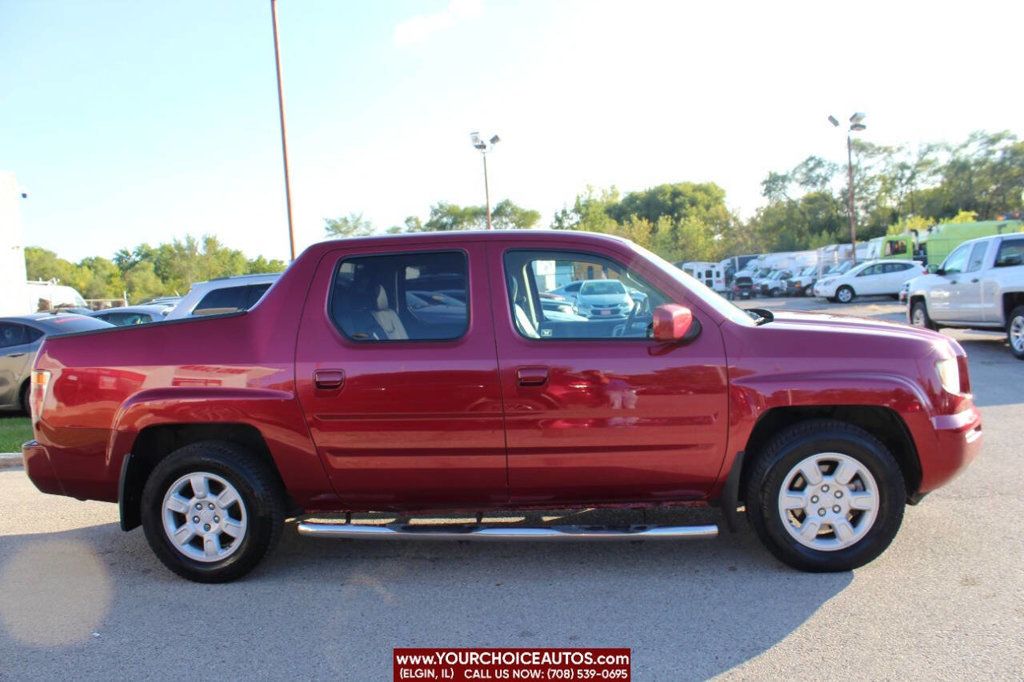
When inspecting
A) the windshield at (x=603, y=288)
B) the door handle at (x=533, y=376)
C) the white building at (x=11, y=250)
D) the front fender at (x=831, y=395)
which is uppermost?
the white building at (x=11, y=250)

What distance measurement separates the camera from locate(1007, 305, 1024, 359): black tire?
10516 millimetres

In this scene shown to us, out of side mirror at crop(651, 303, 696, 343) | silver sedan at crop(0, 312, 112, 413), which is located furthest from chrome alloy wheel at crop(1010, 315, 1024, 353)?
silver sedan at crop(0, 312, 112, 413)

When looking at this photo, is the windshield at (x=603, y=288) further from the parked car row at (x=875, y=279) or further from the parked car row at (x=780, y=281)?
the parked car row at (x=780, y=281)

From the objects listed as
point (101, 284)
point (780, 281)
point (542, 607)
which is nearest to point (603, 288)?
point (542, 607)

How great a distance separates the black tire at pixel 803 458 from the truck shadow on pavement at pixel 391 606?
0.36 feet

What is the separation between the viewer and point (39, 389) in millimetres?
4070

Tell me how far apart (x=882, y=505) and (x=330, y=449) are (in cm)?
289

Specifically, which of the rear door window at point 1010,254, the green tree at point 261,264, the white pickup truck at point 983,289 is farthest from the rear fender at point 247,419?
the green tree at point 261,264

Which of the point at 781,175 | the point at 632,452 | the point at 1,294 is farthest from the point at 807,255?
the point at 632,452

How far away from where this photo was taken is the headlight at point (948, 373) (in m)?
3.67

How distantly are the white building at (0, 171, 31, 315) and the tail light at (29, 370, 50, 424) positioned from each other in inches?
1035

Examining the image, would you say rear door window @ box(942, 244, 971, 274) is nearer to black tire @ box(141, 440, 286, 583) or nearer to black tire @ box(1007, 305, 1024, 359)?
black tire @ box(1007, 305, 1024, 359)

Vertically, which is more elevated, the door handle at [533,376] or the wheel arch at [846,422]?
the door handle at [533,376]

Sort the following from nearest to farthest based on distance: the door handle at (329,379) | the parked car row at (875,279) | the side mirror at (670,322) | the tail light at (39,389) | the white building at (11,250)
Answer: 1. the side mirror at (670,322)
2. the door handle at (329,379)
3. the tail light at (39,389)
4. the white building at (11,250)
5. the parked car row at (875,279)
